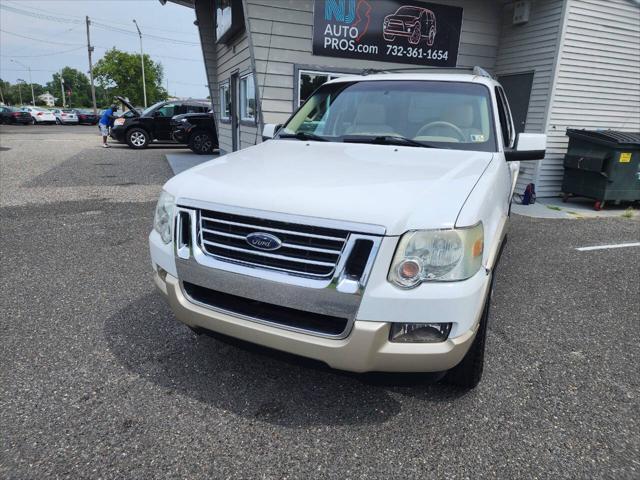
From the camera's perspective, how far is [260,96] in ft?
26.4

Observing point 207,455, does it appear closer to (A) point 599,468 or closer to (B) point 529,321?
(A) point 599,468

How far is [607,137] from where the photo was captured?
783 centimetres

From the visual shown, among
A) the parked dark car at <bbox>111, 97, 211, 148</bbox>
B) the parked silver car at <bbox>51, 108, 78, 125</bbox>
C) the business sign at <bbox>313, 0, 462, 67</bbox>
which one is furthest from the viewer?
the parked silver car at <bbox>51, 108, 78, 125</bbox>

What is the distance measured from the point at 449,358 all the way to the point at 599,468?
0.92 m

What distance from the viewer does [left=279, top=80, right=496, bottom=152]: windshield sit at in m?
3.18

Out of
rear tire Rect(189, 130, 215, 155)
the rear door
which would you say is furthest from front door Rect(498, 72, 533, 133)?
the rear door

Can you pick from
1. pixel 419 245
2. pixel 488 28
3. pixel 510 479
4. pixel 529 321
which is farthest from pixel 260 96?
pixel 510 479

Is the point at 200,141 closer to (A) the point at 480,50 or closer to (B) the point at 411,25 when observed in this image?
(B) the point at 411,25

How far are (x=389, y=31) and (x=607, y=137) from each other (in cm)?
444

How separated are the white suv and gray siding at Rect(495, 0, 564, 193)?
6856 millimetres

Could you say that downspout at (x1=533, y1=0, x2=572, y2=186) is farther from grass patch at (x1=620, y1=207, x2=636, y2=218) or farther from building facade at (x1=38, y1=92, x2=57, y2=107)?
building facade at (x1=38, y1=92, x2=57, y2=107)

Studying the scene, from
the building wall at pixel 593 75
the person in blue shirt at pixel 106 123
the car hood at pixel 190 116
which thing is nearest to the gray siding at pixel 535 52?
the building wall at pixel 593 75

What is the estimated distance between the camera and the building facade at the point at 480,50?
8.02 m

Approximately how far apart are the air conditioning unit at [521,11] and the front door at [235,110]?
608cm
